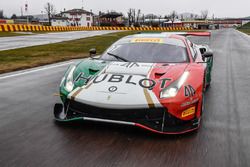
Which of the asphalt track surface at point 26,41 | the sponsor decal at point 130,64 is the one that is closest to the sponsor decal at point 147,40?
the sponsor decal at point 130,64

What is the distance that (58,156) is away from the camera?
3.16 metres

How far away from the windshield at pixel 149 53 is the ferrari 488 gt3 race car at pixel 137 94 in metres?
0.16

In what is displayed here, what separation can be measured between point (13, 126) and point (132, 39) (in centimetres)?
259

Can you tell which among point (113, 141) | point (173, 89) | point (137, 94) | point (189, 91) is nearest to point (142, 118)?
point (137, 94)

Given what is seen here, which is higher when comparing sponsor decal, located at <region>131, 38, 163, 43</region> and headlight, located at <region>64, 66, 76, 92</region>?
sponsor decal, located at <region>131, 38, 163, 43</region>

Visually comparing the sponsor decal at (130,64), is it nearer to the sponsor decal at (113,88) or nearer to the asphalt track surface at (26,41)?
the sponsor decal at (113,88)

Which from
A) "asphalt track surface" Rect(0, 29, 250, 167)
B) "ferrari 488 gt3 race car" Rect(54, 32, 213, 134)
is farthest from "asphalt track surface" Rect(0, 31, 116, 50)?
"ferrari 488 gt3 race car" Rect(54, 32, 213, 134)

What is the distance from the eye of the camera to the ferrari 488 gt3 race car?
3588 mm

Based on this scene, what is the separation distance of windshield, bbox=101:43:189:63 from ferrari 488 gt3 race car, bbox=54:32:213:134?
0.52 feet

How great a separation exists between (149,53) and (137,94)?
1541 millimetres

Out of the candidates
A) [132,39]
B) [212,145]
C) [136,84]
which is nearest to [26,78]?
[132,39]

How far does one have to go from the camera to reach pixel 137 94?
12.0 feet

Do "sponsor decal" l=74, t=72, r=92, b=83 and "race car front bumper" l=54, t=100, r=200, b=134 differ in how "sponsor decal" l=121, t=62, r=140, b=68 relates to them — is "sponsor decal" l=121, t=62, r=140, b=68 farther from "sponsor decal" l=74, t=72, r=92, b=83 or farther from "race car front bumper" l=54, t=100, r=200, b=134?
"race car front bumper" l=54, t=100, r=200, b=134

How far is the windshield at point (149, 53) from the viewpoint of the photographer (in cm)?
490
